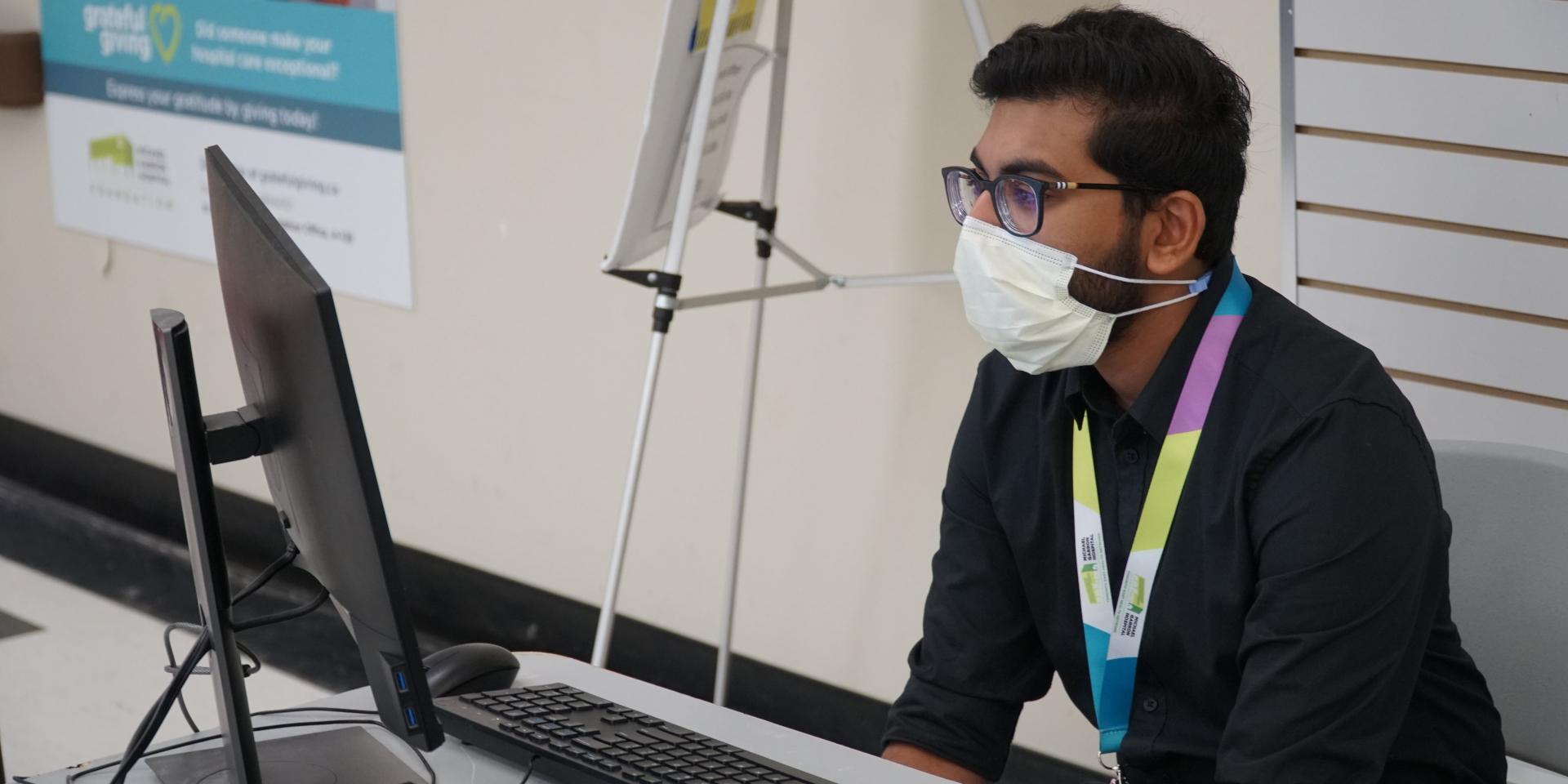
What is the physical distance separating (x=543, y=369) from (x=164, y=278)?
1.18 metres

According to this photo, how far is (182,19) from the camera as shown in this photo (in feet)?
10.9

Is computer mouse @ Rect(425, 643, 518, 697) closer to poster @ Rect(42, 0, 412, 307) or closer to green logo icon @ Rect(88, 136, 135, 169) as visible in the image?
poster @ Rect(42, 0, 412, 307)

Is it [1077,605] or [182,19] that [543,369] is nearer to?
[182,19]

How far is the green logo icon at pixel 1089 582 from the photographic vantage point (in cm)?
128

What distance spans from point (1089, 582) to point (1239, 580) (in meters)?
0.15

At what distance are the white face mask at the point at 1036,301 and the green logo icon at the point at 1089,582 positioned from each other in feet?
0.60

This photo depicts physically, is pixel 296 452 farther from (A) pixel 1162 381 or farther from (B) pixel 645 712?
(A) pixel 1162 381

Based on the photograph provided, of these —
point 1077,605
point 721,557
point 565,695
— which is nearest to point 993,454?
point 1077,605

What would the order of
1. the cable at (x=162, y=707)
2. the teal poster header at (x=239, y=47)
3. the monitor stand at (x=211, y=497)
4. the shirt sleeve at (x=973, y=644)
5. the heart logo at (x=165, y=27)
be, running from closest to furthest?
the monitor stand at (x=211, y=497)
the cable at (x=162, y=707)
the shirt sleeve at (x=973, y=644)
the teal poster header at (x=239, y=47)
the heart logo at (x=165, y=27)

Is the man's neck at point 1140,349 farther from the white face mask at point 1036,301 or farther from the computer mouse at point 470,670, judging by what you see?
the computer mouse at point 470,670

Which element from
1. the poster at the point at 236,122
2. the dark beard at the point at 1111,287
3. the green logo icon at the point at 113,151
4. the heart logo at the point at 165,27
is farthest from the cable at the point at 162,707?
the green logo icon at the point at 113,151

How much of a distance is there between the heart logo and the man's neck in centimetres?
272

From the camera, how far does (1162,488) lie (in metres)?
1.23

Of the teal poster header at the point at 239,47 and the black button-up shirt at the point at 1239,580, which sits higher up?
the teal poster header at the point at 239,47
